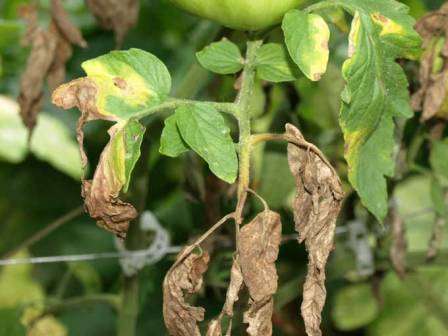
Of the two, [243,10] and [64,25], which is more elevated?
[243,10]

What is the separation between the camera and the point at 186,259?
0.73m

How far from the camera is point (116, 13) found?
3.83 ft

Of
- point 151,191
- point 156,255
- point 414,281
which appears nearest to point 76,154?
point 151,191

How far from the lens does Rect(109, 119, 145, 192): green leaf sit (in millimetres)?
712

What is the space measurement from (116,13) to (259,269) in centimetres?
56

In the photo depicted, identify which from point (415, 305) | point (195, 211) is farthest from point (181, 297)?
point (415, 305)

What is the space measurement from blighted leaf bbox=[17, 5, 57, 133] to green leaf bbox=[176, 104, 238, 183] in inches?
16.4

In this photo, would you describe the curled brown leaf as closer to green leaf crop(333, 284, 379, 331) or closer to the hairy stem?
the hairy stem

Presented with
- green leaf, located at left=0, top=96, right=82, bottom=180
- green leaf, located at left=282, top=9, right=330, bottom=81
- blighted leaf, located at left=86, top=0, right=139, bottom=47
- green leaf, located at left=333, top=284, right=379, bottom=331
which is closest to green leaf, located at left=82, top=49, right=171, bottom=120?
green leaf, located at left=282, top=9, right=330, bottom=81

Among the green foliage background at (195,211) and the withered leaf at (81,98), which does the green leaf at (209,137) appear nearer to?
the withered leaf at (81,98)

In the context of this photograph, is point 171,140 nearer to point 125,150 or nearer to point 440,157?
point 125,150

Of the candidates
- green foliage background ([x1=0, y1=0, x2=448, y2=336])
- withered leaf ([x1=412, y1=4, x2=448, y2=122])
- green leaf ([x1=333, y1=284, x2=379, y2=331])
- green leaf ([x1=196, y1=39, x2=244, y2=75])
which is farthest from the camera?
green leaf ([x1=333, y1=284, x2=379, y2=331])

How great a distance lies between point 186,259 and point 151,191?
92 cm

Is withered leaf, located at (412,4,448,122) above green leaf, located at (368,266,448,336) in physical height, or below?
above
